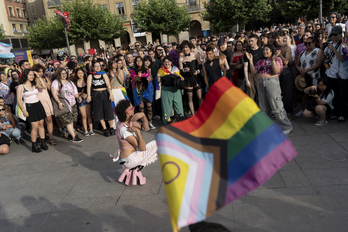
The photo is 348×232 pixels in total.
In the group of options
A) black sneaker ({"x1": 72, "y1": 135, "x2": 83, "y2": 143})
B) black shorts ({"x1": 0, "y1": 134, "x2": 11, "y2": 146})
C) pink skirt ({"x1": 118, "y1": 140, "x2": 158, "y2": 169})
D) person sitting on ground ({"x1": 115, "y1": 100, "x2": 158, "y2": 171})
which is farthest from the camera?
black sneaker ({"x1": 72, "y1": 135, "x2": 83, "y2": 143})

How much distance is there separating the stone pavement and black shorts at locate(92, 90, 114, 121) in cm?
163

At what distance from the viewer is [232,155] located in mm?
2332

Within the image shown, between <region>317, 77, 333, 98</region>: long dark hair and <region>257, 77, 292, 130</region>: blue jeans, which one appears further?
<region>317, 77, 333, 98</region>: long dark hair

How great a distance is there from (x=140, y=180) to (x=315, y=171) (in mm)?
2709

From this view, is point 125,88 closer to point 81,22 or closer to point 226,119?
point 226,119

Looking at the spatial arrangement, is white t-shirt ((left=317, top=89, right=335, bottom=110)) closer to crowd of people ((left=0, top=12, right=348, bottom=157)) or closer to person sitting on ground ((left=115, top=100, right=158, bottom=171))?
crowd of people ((left=0, top=12, right=348, bottom=157))

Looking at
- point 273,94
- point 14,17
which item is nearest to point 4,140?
point 273,94

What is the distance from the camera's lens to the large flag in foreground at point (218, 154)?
2166 mm

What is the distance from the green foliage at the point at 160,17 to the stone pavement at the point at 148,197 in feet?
100

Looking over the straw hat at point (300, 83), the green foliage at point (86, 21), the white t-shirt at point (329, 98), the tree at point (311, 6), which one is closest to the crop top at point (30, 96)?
the straw hat at point (300, 83)

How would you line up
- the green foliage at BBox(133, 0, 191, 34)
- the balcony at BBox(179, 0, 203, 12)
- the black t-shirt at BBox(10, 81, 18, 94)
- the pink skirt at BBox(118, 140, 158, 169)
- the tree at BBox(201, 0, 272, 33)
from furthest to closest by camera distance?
the balcony at BBox(179, 0, 203, 12) < the green foliage at BBox(133, 0, 191, 34) < the tree at BBox(201, 0, 272, 33) < the black t-shirt at BBox(10, 81, 18, 94) < the pink skirt at BBox(118, 140, 158, 169)

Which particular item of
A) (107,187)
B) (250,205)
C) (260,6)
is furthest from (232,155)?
(260,6)

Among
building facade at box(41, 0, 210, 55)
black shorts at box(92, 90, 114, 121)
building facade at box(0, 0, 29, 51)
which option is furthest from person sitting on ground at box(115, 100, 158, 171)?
building facade at box(0, 0, 29, 51)

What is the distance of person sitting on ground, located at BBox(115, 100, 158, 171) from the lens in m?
4.56
